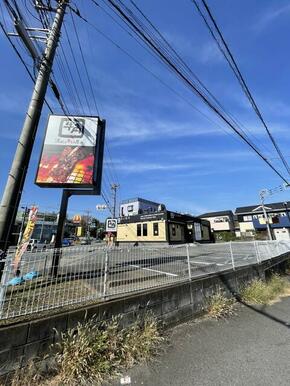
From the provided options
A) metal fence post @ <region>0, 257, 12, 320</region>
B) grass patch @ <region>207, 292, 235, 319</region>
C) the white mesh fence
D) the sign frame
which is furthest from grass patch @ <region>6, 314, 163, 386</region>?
the sign frame

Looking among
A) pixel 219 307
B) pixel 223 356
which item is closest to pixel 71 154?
pixel 219 307

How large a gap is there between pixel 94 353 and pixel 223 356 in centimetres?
191

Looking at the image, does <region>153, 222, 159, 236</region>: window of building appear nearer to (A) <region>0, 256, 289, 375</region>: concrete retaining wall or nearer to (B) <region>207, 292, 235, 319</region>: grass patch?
(A) <region>0, 256, 289, 375</region>: concrete retaining wall

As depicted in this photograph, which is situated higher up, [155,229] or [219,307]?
[155,229]

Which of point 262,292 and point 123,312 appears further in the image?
point 262,292

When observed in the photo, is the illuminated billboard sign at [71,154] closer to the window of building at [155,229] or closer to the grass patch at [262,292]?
the grass patch at [262,292]

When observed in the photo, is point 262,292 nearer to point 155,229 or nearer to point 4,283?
point 4,283

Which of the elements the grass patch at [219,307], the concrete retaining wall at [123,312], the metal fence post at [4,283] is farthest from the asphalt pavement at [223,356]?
the metal fence post at [4,283]

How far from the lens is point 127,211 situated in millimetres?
60938

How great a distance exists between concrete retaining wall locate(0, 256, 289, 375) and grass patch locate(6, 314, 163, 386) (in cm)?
12

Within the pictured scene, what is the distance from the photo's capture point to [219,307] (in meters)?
5.37

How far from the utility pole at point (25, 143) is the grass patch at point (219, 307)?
4.55m

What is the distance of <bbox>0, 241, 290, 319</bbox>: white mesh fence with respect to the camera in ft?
11.0

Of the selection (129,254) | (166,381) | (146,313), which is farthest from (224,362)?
(129,254)
